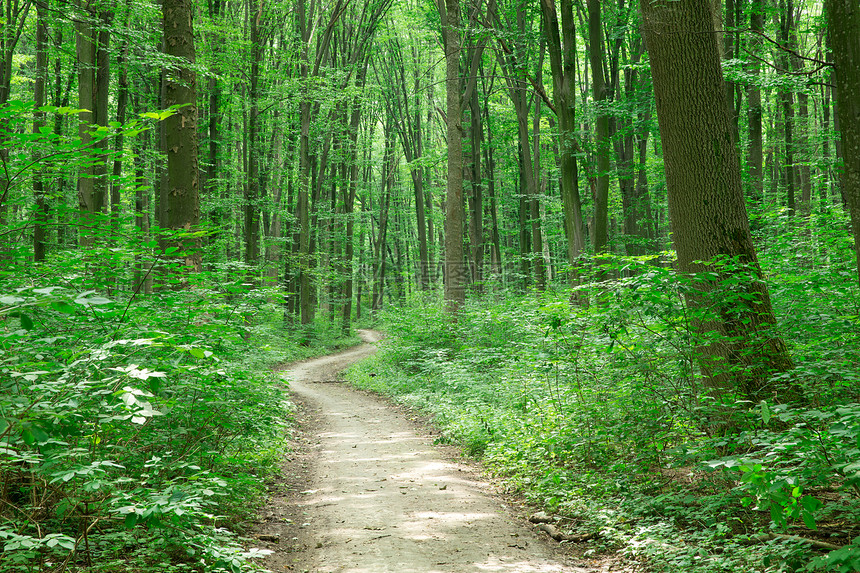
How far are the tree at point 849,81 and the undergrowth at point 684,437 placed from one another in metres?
1.47

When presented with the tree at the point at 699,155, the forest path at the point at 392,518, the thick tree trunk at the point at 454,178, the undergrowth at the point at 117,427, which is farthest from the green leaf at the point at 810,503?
the thick tree trunk at the point at 454,178

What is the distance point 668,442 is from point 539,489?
1.52 meters

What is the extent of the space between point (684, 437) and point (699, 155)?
120 inches

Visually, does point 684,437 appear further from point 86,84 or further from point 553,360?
point 86,84

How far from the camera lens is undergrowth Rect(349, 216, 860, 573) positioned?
3.35 metres

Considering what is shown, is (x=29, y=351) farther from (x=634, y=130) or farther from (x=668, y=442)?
(x=634, y=130)

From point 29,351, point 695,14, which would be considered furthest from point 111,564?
point 695,14

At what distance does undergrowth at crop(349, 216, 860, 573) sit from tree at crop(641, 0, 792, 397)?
51 centimetres

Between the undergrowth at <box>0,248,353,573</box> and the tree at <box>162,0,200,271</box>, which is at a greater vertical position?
the tree at <box>162,0,200,271</box>

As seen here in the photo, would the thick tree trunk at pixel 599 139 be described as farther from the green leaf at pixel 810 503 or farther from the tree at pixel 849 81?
the green leaf at pixel 810 503

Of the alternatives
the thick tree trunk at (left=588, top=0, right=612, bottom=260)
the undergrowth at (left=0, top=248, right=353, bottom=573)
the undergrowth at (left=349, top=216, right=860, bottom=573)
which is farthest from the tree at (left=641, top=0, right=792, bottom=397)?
the thick tree trunk at (left=588, top=0, right=612, bottom=260)

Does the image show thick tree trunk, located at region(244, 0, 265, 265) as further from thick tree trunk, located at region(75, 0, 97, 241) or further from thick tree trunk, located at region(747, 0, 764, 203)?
thick tree trunk, located at region(747, 0, 764, 203)

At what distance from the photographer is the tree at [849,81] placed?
131 inches

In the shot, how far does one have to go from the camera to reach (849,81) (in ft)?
11.0
